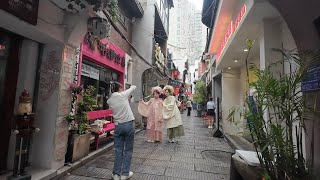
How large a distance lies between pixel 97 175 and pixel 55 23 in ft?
10.7

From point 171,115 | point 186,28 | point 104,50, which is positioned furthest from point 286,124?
point 186,28

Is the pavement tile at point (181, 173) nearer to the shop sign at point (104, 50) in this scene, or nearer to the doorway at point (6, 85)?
the doorway at point (6, 85)

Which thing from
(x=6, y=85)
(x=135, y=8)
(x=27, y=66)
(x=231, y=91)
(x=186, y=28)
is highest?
(x=186, y=28)

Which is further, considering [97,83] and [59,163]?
[97,83]

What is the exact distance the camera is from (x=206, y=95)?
22.8 meters

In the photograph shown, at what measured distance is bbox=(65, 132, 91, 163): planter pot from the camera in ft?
17.5

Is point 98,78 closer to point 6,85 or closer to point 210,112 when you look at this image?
point 6,85

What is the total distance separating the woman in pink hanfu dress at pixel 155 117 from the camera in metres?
8.76

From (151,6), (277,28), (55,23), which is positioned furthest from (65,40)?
(151,6)

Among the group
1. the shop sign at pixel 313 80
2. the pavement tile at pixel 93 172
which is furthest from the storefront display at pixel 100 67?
the shop sign at pixel 313 80

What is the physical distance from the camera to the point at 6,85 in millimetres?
4445

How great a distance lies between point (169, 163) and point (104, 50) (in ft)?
14.9

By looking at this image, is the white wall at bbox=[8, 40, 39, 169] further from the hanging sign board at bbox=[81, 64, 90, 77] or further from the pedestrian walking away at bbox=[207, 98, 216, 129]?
the pedestrian walking away at bbox=[207, 98, 216, 129]

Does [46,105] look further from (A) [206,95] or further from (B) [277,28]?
(A) [206,95]
